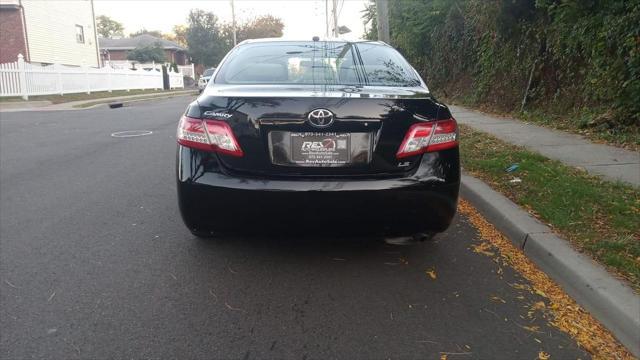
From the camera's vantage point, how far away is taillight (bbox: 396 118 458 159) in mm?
3273

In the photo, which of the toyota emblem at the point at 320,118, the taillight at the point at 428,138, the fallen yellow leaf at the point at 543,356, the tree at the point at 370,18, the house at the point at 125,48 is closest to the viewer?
the fallen yellow leaf at the point at 543,356

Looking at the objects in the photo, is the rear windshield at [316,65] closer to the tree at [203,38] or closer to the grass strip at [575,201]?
the grass strip at [575,201]

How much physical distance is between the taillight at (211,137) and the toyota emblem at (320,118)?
1.53ft

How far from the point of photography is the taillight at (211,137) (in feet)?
10.5

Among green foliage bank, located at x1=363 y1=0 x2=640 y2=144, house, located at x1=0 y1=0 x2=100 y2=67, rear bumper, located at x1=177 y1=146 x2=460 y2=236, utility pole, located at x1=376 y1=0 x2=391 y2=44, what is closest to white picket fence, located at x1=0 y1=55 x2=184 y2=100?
house, located at x1=0 y1=0 x2=100 y2=67

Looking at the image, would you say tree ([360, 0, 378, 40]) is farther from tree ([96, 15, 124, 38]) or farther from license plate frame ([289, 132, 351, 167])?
tree ([96, 15, 124, 38])

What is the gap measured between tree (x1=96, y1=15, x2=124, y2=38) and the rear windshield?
103532mm

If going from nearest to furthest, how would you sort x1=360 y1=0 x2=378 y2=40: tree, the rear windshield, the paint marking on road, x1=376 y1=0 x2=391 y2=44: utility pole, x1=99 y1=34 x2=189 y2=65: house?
the rear windshield → the paint marking on road → x1=376 y1=0 x2=391 y2=44: utility pole → x1=360 y1=0 x2=378 y2=40: tree → x1=99 y1=34 x2=189 y2=65: house

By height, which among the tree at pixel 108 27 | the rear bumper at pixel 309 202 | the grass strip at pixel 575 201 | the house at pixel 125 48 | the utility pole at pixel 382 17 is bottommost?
the grass strip at pixel 575 201

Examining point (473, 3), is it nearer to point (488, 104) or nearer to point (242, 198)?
point (488, 104)

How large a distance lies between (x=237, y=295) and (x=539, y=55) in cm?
894

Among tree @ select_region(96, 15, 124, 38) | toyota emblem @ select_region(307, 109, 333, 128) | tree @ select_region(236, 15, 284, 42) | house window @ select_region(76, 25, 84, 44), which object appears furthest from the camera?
tree @ select_region(96, 15, 124, 38)

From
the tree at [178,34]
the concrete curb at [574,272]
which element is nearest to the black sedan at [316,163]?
the concrete curb at [574,272]

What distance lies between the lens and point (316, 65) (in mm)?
4109
